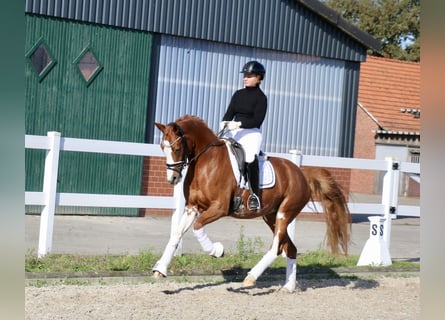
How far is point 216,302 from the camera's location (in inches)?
322

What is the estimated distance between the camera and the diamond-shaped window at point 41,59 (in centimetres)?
1739

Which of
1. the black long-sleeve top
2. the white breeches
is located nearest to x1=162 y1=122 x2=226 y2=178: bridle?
the white breeches

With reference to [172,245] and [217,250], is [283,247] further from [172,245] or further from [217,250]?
[172,245]

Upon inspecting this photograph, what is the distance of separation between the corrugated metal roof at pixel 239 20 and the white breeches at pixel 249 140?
976 cm

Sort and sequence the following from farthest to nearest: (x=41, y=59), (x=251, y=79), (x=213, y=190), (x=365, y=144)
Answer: (x=365, y=144) → (x=41, y=59) → (x=251, y=79) → (x=213, y=190)

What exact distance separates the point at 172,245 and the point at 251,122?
1.81 meters

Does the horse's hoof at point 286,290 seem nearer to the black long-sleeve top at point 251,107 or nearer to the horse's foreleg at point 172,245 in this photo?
the horse's foreleg at point 172,245

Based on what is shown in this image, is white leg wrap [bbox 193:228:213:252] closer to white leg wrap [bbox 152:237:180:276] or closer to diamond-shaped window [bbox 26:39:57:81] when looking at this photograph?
white leg wrap [bbox 152:237:180:276]

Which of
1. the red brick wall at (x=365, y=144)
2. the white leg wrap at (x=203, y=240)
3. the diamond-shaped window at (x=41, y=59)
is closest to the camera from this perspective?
→ the white leg wrap at (x=203, y=240)

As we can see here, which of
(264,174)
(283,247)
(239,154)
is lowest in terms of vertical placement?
(283,247)

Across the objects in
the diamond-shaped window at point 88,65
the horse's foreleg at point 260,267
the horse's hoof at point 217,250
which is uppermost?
the diamond-shaped window at point 88,65

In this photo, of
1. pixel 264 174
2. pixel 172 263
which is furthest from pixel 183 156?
pixel 172 263

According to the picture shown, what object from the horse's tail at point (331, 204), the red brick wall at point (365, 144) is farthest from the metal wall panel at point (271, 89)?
the red brick wall at point (365, 144)

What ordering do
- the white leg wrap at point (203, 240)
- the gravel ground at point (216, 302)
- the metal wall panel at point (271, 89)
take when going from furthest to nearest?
the metal wall panel at point (271, 89) → the white leg wrap at point (203, 240) → the gravel ground at point (216, 302)
